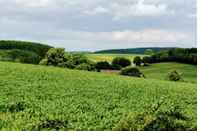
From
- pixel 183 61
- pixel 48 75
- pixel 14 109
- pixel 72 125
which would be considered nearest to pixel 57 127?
pixel 72 125

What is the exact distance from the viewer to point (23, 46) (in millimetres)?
152625

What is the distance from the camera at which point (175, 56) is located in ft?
486

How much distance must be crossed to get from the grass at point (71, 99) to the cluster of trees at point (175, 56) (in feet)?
300

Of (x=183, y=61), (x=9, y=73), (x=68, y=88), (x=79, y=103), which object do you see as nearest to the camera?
(x=79, y=103)

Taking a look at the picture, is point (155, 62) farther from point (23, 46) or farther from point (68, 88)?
point (68, 88)

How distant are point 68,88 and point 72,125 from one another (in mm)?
16341

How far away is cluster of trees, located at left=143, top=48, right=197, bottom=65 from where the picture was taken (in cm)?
14362

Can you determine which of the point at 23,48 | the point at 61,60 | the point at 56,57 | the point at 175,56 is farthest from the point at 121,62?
the point at 61,60

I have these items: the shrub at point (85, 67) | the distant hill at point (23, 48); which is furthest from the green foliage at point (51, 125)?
the distant hill at point (23, 48)

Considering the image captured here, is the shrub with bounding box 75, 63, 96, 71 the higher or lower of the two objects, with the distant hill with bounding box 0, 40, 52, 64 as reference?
lower

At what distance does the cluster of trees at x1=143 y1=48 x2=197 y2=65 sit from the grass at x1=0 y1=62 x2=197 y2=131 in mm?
91317

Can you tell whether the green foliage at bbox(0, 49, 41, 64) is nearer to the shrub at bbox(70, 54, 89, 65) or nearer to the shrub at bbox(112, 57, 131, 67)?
the shrub at bbox(70, 54, 89, 65)

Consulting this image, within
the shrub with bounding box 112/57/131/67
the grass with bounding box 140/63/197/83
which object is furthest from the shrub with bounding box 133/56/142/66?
the shrub with bounding box 112/57/131/67

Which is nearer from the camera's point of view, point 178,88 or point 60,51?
point 178,88
